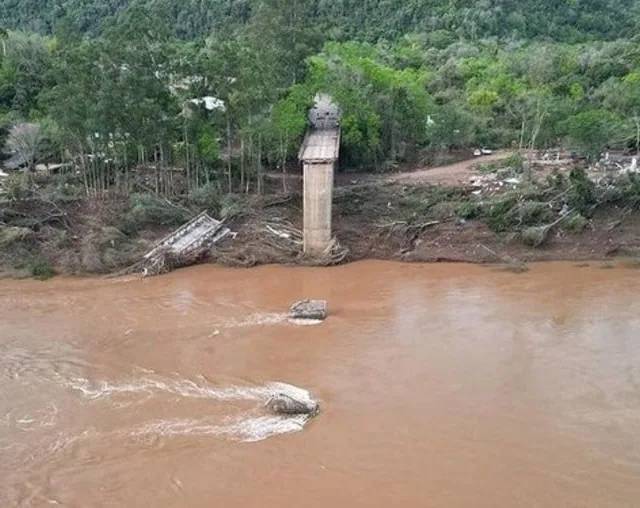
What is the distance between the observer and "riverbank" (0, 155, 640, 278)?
22.6 metres

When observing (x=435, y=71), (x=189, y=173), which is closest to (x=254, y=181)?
(x=189, y=173)

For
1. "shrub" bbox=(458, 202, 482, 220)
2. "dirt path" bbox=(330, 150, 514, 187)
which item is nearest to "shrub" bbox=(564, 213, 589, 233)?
"shrub" bbox=(458, 202, 482, 220)

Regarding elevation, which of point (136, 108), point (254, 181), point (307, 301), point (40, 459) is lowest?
point (40, 459)

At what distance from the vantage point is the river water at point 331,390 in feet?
37.0

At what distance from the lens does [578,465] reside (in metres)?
11.5

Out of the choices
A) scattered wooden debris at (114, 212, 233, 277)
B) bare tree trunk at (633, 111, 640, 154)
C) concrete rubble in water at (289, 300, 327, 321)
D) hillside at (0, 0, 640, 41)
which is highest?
hillside at (0, 0, 640, 41)

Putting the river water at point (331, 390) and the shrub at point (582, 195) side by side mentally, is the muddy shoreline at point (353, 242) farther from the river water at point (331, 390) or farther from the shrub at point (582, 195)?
the river water at point (331, 390)

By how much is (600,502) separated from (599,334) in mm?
6895

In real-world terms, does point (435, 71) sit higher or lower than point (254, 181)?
higher

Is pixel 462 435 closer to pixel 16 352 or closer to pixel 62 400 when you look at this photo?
pixel 62 400

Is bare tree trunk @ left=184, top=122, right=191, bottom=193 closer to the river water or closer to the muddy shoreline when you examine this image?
the muddy shoreline

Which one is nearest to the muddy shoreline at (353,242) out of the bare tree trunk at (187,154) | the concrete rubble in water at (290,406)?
the bare tree trunk at (187,154)

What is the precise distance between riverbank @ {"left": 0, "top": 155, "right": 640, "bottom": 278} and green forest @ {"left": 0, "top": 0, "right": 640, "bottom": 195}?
1.68m

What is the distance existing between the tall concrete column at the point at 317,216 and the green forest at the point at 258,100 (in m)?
3.76
